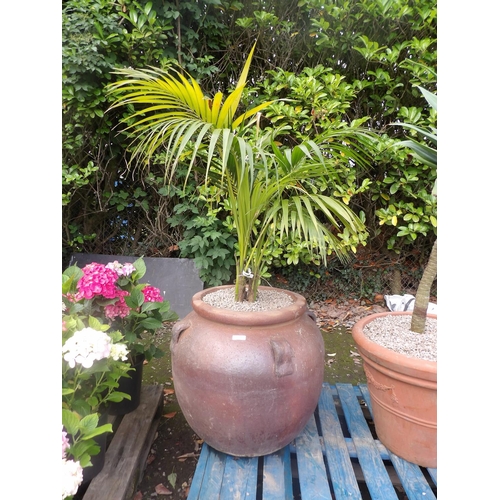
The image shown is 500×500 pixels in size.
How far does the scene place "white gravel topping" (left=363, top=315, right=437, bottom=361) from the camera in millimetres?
1205

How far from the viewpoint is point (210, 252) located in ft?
8.49

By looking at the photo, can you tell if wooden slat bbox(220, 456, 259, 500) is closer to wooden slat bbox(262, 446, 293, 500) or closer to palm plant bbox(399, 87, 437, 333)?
wooden slat bbox(262, 446, 293, 500)

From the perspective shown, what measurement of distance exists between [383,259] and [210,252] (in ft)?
4.90

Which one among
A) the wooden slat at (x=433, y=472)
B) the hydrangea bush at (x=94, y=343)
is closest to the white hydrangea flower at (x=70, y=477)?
the hydrangea bush at (x=94, y=343)

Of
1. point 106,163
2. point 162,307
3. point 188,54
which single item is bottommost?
point 162,307

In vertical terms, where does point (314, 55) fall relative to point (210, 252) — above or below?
above

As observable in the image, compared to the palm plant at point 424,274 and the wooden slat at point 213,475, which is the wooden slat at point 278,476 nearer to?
the wooden slat at point 213,475

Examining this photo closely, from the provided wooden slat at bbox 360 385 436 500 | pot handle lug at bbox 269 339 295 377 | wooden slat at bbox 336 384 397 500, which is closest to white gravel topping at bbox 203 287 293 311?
pot handle lug at bbox 269 339 295 377

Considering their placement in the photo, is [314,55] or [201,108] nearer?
[201,108]

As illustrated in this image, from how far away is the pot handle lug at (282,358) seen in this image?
3.69 feet

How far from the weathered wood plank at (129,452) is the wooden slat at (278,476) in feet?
1.48

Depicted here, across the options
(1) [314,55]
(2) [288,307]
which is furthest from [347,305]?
(1) [314,55]

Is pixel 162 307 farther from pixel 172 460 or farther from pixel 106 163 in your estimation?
pixel 106 163

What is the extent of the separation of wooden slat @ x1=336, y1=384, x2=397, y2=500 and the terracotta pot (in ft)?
0.24
